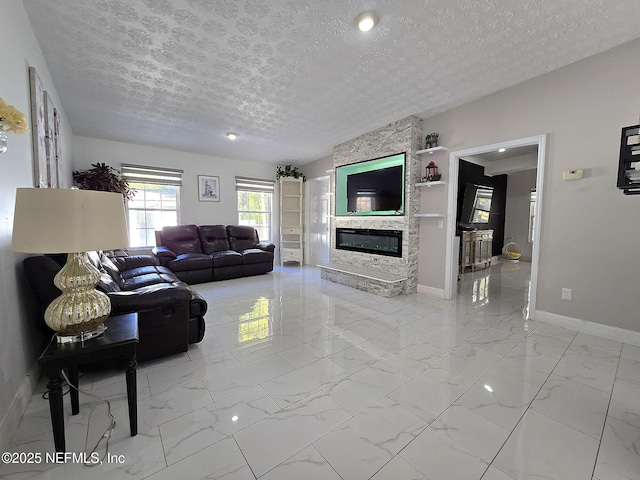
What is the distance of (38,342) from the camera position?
189 cm

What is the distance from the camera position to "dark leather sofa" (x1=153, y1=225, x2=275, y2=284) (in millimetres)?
4602

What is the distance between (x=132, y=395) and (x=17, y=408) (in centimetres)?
71

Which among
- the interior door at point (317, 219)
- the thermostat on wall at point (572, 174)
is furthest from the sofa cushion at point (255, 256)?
the thermostat on wall at point (572, 174)

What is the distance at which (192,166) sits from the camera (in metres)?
5.62

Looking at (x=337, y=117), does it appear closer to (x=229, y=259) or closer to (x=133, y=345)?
(x=229, y=259)

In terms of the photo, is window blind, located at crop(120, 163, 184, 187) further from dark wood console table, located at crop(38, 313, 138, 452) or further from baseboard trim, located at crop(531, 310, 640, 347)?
baseboard trim, located at crop(531, 310, 640, 347)

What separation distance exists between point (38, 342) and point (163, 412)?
3.84 ft

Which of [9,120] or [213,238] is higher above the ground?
[9,120]

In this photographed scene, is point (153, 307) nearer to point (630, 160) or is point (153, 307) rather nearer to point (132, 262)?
point (132, 262)

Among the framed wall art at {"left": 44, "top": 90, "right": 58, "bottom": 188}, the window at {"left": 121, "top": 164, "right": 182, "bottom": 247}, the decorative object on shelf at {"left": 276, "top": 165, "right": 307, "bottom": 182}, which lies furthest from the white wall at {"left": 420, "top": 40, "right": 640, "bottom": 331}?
the window at {"left": 121, "top": 164, "right": 182, "bottom": 247}

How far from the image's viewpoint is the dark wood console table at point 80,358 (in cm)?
117

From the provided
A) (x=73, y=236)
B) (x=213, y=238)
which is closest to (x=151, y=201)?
(x=213, y=238)

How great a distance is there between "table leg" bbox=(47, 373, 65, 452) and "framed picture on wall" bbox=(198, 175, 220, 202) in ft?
16.5

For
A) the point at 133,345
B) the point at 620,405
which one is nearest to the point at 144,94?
the point at 133,345
